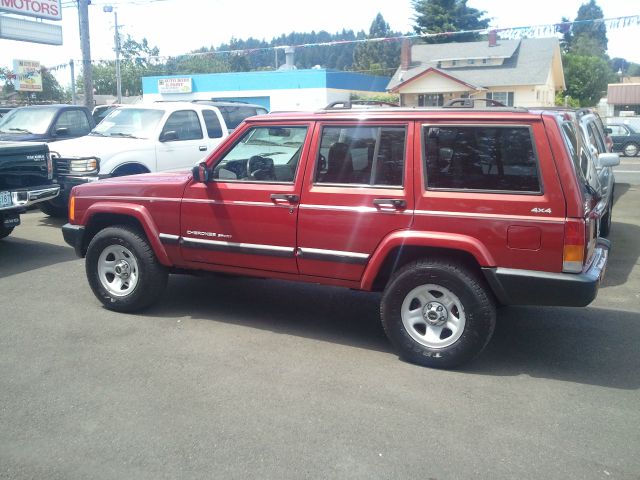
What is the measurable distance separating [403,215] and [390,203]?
13 centimetres

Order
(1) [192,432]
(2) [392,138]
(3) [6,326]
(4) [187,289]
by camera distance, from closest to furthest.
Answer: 1. (1) [192,432]
2. (2) [392,138]
3. (3) [6,326]
4. (4) [187,289]

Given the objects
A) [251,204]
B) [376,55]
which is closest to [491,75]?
[251,204]

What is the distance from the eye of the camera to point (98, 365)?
184 inches

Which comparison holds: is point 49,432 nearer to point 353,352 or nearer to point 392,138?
point 353,352

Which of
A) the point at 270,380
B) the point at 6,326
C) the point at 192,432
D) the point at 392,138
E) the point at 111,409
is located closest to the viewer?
the point at 192,432

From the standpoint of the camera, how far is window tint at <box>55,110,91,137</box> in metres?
11.8

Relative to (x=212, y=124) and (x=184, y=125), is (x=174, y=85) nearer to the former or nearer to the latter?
(x=212, y=124)

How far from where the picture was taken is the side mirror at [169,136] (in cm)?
1024

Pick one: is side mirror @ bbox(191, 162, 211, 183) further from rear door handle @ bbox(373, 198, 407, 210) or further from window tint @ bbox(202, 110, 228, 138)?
window tint @ bbox(202, 110, 228, 138)

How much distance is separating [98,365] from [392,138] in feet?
9.20

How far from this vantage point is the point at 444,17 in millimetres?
57250

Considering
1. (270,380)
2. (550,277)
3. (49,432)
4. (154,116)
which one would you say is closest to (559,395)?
(550,277)

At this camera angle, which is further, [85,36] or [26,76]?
[26,76]

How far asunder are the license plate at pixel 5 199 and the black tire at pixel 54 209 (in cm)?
282
